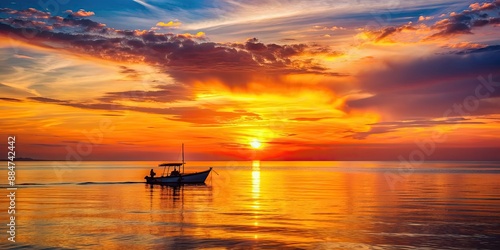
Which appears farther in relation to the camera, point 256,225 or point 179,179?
point 179,179

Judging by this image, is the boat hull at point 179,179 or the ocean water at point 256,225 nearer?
the ocean water at point 256,225

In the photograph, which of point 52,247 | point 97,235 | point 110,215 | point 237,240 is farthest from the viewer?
point 110,215

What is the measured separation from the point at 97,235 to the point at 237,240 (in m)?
10.9

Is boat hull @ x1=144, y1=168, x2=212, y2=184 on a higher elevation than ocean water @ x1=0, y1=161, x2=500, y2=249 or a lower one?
higher

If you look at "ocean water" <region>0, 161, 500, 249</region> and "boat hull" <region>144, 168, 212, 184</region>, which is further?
"boat hull" <region>144, 168, 212, 184</region>

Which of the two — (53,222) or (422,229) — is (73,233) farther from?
(422,229)

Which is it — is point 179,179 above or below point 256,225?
above

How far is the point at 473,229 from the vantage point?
3800 centimetres

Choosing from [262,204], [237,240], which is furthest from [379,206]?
[237,240]

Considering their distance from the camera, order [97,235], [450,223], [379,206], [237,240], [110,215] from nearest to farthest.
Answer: [237,240]
[97,235]
[450,223]
[110,215]
[379,206]

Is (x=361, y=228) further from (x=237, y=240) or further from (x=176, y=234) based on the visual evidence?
(x=176, y=234)

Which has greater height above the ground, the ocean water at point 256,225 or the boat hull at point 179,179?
the boat hull at point 179,179

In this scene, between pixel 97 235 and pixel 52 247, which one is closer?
pixel 52 247

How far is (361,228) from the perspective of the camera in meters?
38.7
